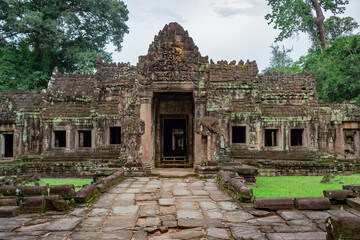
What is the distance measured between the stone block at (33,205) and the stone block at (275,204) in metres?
3.94

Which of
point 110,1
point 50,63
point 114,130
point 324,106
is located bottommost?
point 114,130

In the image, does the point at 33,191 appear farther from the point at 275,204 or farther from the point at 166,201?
the point at 275,204

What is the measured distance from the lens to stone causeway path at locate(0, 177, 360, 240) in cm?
394

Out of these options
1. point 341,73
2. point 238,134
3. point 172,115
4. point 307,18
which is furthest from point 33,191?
point 307,18

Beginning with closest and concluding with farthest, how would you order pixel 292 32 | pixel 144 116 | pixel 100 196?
pixel 100 196 → pixel 144 116 → pixel 292 32

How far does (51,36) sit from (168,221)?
22688 mm

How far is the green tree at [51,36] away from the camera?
880 inches

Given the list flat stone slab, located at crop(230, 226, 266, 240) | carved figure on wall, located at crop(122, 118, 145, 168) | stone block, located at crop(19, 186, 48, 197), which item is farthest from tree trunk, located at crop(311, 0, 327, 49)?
stone block, located at crop(19, 186, 48, 197)

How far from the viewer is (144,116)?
31.8 ft

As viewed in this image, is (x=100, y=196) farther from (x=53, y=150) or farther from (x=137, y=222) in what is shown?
(x=53, y=150)

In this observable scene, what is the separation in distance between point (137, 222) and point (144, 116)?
18.1 feet

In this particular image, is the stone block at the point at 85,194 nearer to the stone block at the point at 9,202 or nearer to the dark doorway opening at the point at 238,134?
the stone block at the point at 9,202

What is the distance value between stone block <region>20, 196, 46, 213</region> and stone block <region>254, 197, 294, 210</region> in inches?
155

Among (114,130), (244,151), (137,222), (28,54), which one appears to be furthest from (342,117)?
(28,54)
